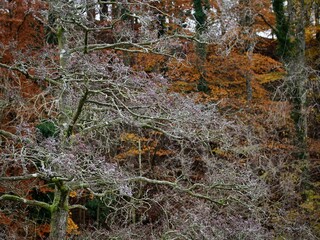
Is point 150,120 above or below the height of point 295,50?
below

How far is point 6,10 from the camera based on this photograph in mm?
10914

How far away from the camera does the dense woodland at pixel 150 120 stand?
700 cm

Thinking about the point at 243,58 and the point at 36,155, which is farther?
the point at 243,58

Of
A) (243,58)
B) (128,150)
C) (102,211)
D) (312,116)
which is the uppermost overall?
(243,58)

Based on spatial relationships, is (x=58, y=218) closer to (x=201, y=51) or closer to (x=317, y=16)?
(x=201, y=51)

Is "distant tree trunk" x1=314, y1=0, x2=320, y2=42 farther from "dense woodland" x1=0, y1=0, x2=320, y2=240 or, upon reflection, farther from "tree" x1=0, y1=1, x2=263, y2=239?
"tree" x1=0, y1=1, x2=263, y2=239

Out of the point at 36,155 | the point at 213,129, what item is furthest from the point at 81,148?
the point at 213,129

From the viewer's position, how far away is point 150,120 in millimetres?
7668

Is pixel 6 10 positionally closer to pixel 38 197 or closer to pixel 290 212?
pixel 38 197

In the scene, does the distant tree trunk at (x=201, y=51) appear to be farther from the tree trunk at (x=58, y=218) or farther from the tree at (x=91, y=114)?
the tree trunk at (x=58, y=218)

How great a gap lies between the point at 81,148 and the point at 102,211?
30.1 feet

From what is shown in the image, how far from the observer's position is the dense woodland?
7.00 meters

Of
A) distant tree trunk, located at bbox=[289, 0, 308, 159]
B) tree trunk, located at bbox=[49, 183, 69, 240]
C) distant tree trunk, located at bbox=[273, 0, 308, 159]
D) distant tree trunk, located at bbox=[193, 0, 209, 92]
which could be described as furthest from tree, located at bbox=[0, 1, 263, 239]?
distant tree trunk, located at bbox=[193, 0, 209, 92]

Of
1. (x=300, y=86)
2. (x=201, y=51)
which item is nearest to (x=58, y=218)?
(x=300, y=86)
